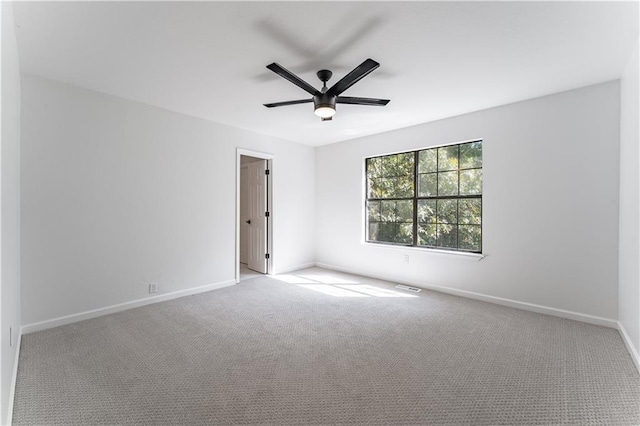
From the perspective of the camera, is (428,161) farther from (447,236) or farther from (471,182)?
(447,236)

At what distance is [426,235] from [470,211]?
72 cm

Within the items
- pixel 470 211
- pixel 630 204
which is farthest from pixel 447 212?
pixel 630 204

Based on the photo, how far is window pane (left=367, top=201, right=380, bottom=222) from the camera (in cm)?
505

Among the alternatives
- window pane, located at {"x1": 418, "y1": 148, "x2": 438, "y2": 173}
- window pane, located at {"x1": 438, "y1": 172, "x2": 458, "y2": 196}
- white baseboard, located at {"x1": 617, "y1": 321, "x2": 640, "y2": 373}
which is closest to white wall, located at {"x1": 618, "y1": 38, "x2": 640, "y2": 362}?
white baseboard, located at {"x1": 617, "y1": 321, "x2": 640, "y2": 373}

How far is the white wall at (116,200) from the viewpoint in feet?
9.30

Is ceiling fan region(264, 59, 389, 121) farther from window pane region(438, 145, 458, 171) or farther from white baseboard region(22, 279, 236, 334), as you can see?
white baseboard region(22, 279, 236, 334)

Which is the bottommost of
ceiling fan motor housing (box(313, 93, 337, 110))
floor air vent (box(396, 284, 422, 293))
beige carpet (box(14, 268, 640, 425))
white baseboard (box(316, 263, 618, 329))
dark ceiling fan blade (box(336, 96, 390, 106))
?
beige carpet (box(14, 268, 640, 425))

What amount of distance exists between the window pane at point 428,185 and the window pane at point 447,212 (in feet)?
0.64

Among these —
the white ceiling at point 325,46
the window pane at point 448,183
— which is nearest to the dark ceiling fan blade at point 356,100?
the white ceiling at point 325,46

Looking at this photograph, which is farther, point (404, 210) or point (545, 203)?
point (404, 210)

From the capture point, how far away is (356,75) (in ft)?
7.61

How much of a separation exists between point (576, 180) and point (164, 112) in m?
4.87

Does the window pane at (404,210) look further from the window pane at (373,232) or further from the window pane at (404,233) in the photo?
the window pane at (373,232)

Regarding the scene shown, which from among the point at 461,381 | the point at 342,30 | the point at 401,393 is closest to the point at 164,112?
the point at 342,30
